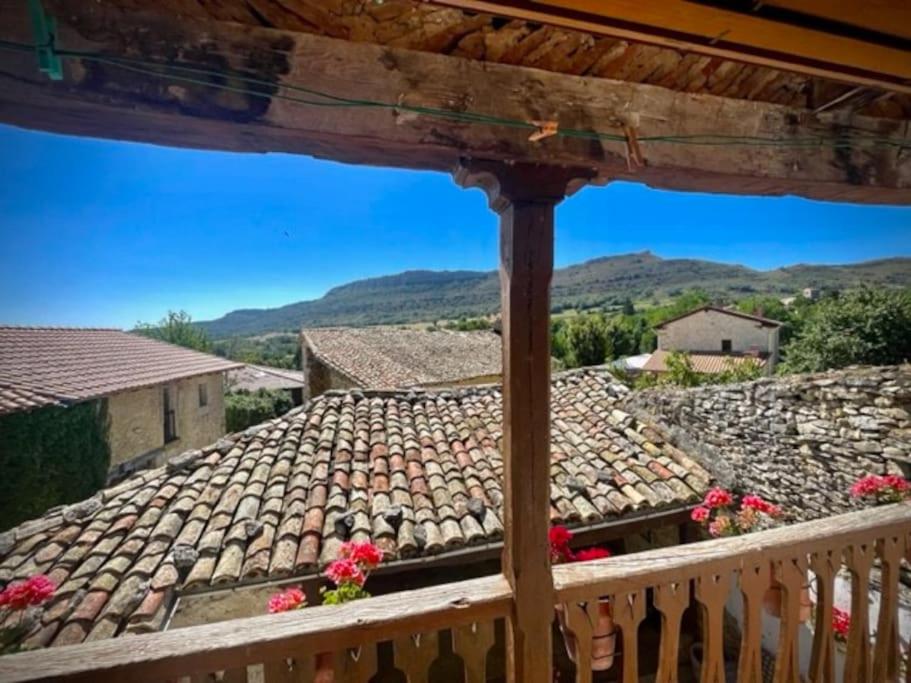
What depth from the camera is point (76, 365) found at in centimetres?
899

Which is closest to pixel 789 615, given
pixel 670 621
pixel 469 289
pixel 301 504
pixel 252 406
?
pixel 670 621

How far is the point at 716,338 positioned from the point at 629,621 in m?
26.4

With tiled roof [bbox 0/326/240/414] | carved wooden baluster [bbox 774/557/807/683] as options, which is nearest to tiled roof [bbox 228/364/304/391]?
tiled roof [bbox 0/326/240/414]

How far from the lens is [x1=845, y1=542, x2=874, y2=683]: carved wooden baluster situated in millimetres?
1737

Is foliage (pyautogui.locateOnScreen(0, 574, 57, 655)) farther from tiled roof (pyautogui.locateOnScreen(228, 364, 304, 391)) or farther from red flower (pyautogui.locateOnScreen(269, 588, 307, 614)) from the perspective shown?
tiled roof (pyautogui.locateOnScreen(228, 364, 304, 391))

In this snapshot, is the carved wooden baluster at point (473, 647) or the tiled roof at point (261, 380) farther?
the tiled roof at point (261, 380)

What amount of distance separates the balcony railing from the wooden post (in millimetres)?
83

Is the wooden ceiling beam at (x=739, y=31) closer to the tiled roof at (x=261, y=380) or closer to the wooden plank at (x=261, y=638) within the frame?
the wooden plank at (x=261, y=638)

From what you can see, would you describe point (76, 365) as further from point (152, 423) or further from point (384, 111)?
point (384, 111)

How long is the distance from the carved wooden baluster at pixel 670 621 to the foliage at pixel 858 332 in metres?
16.7

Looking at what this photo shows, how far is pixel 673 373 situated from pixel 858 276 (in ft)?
20.6

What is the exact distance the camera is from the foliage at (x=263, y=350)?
1273 inches

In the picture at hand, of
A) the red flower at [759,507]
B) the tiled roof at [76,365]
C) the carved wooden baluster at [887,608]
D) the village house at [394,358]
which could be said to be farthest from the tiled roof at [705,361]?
the carved wooden baluster at [887,608]

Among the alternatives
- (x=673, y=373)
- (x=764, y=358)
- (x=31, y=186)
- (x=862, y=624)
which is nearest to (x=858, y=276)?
(x=673, y=373)
